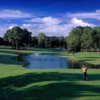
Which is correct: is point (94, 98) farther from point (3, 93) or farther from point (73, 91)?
point (3, 93)

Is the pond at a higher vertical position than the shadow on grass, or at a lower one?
lower

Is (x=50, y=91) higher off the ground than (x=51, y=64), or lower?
higher

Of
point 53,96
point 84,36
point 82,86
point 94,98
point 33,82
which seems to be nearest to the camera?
point 94,98

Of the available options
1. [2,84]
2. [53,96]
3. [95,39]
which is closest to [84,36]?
[95,39]

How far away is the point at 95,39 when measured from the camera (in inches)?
6186

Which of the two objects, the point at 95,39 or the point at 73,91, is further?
the point at 95,39

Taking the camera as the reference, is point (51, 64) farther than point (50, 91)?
Yes

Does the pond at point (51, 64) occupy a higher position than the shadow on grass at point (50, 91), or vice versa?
the shadow on grass at point (50, 91)

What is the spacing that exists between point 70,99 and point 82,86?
604 centimetres

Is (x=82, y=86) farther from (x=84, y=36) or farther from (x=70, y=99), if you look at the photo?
(x=84, y=36)

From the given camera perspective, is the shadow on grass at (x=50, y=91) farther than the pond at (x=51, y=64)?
No

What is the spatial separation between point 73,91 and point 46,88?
349 cm

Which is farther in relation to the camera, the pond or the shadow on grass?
the pond

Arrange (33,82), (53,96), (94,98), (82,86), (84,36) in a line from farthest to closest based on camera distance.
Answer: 1. (84,36)
2. (33,82)
3. (82,86)
4. (53,96)
5. (94,98)
